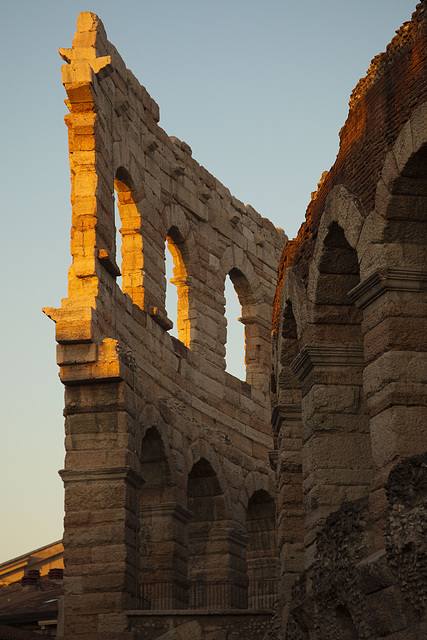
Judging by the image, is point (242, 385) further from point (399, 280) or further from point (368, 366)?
point (399, 280)

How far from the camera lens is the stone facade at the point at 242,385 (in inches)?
377

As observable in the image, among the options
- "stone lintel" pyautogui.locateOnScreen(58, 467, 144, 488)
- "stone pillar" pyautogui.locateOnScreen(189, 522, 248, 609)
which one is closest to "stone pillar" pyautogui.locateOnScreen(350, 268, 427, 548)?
"stone lintel" pyautogui.locateOnScreen(58, 467, 144, 488)

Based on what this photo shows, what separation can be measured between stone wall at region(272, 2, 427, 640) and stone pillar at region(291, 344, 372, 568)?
1 cm

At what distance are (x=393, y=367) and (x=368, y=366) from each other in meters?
0.40

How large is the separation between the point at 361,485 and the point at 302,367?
1.30 metres

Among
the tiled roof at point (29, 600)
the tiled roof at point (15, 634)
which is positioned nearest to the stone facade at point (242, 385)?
the tiled roof at point (15, 634)

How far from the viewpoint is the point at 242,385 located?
2086cm

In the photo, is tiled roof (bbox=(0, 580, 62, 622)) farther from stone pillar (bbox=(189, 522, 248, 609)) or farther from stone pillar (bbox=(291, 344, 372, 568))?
stone pillar (bbox=(291, 344, 372, 568))

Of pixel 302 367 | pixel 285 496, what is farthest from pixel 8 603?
pixel 302 367

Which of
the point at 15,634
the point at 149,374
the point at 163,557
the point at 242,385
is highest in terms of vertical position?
the point at 242,385

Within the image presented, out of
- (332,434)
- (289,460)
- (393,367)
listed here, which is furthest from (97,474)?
(393,367)

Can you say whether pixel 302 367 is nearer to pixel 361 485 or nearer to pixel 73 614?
pixel 361 485

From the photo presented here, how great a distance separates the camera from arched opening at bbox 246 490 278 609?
20.2 metres

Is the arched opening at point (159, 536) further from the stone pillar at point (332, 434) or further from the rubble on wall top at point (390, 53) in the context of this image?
the rubble on wall top at point (390, 53)
